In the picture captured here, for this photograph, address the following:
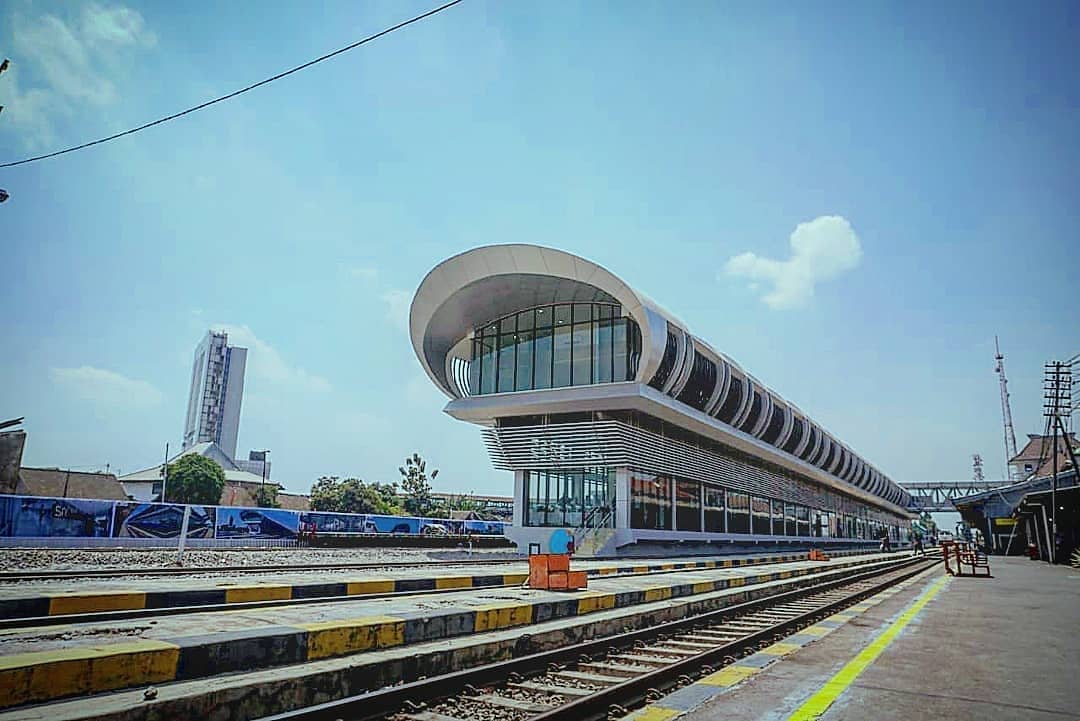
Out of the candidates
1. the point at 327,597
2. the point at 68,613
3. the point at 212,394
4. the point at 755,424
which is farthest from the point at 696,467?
the point at 212,394

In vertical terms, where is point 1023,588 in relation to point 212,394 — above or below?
below

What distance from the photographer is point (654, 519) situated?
3306 cm

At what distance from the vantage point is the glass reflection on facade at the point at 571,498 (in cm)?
3175

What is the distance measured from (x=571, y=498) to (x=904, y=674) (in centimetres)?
2623

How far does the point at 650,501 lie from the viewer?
108 feet

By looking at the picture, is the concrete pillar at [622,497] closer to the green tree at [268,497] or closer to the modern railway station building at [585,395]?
the modern railway station building at [585,395]

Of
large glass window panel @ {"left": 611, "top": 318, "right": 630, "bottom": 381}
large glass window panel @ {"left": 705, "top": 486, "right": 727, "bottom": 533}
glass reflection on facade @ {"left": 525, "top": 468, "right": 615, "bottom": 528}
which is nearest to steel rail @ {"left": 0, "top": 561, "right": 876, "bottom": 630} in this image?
glass reflection on facade @ {"left": 525, "top": 468, "right": 615, "bottom": 528}

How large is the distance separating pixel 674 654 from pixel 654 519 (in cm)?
2561

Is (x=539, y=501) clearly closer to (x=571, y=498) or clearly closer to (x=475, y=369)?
(x=571, y=498)

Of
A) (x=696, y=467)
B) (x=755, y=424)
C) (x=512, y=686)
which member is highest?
(x=755, y=424)

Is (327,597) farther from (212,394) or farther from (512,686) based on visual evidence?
(212,394)

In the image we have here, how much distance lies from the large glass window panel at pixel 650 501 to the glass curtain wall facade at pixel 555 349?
4830 mm

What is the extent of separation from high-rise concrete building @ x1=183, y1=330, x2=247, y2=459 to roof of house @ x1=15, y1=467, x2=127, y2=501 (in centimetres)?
10864

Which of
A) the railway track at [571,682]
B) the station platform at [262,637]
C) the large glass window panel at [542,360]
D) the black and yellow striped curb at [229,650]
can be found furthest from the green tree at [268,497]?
the railway track at [571,682]
